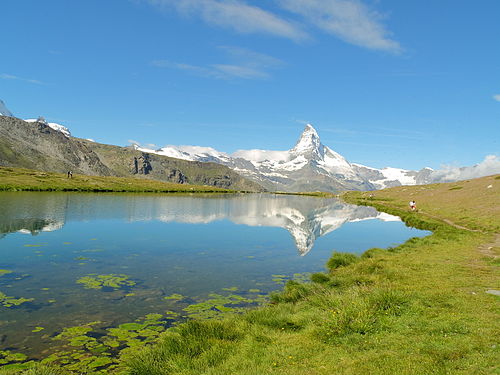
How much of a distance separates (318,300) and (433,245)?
2523 centimetres

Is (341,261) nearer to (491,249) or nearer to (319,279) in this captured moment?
(319,279)

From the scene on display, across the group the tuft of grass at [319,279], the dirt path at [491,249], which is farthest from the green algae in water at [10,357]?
the dirt path at [491,249]

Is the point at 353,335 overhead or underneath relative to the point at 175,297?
overhead

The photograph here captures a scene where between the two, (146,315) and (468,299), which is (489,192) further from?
(146,315)

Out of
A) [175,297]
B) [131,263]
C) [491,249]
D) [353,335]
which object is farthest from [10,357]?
[491,249]

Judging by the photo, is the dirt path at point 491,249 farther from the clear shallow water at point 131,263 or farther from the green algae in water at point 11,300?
the green algae in water at point 11,300

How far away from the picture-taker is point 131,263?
31.0 m

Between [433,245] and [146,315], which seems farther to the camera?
[433,245]

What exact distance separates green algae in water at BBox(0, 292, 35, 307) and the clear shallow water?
1.13 ft

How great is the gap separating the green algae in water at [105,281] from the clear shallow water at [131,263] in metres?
0.54

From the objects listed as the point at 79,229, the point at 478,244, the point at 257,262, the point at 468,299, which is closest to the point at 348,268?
the point at 257,262

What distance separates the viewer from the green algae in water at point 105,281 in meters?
23.9

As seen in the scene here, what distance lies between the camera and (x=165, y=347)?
13.7m

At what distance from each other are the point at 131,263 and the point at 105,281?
5.96 metres
